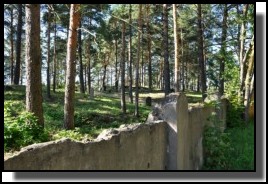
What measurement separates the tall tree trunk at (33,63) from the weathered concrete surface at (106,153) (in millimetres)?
3097

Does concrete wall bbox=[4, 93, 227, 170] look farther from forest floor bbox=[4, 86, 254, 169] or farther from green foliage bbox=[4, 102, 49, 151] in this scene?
green foliage bbox=[4, 102, 49, 151]

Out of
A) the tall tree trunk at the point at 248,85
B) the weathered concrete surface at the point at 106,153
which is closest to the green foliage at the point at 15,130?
the weathered concrete surface at the point at 106,153

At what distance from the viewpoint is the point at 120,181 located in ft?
16.1

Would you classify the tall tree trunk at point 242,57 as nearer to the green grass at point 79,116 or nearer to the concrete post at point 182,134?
the green grass at point 79,116

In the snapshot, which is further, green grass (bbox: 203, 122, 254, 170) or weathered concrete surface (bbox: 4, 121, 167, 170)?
green grass (bbox: 203, 122, 254, 170)

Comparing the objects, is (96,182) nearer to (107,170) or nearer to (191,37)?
(107,170)

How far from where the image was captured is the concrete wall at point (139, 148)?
3985mm

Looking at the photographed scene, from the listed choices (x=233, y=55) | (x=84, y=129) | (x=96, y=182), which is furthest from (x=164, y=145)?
(x=233, y=55)

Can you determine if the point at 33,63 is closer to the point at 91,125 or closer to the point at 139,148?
the point at 139,148

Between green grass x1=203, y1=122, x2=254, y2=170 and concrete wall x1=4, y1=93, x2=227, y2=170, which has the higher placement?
concrete wall x1=4, y1=93, x2=227, y2=170

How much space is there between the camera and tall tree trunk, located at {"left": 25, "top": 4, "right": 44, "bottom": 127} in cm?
877

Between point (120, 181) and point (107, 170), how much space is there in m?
0.23

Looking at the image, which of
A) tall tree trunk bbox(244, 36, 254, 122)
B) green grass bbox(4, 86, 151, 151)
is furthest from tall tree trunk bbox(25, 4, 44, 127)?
tall tree trunk bbox(244, 36, 254, 122)

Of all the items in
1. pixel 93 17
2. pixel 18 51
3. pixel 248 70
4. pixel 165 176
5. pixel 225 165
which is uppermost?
pixel 93 17
